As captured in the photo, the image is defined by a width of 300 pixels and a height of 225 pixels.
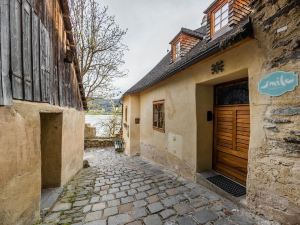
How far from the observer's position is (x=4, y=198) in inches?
75.7

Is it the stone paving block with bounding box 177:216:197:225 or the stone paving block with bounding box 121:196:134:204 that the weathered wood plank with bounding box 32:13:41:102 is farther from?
the stone paving block with bounding box 177:216:197:225

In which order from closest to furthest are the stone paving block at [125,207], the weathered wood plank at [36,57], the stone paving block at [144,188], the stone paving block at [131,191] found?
the weathered wood plank at [36,57]
the stone paving block at [125,207]
the stone paving block at [131,191]
the stone paving block at [144,188]

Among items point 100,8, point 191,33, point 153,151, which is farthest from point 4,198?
point 100,8

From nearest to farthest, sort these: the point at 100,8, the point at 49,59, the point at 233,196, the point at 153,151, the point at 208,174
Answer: the point at 233,196, the point at 49,59, the point at 208,174, the point at 153,151, the point at 100,8

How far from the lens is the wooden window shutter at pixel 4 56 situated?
1841 mm

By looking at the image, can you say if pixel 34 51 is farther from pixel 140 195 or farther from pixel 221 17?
pixel 221 17

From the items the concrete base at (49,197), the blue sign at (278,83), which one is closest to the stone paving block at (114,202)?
the concrete base at (49,197)

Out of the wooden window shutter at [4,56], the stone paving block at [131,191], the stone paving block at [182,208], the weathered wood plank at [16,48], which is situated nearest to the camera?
the wooden window shutter at [4,56]

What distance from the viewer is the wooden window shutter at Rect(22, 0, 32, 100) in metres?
2.35

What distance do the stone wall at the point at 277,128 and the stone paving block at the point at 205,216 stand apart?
60 centimetres

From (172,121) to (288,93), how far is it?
345 centimetres

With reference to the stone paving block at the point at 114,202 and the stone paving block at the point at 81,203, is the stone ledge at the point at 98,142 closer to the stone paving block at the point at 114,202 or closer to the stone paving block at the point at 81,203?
the stone paving block at the point at 81,203

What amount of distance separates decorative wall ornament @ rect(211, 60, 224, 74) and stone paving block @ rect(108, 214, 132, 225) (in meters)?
3.19

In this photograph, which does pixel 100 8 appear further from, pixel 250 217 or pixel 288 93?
pixel 250 217
